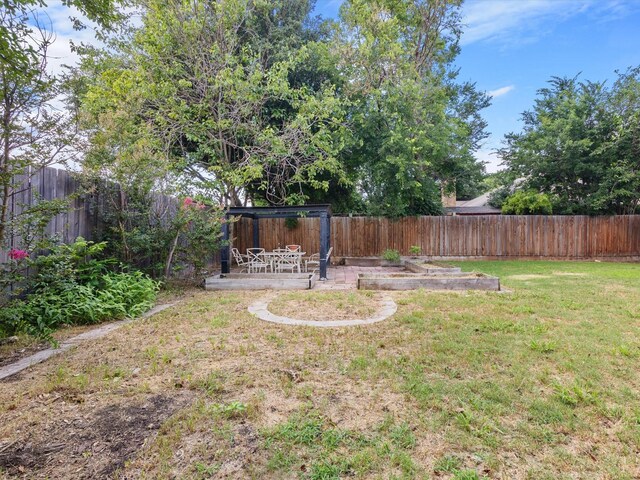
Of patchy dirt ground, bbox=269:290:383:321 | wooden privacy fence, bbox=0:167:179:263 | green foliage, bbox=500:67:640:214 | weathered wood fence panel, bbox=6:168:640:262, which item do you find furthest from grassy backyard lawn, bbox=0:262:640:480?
green foliage, bbox=500:67:640:214

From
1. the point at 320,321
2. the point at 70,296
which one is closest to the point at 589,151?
the point at 320,321

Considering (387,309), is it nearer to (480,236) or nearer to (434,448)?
(434,448)

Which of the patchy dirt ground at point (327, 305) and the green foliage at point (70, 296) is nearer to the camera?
the green foliage at point (70, 296)

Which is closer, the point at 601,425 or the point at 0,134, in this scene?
the point at 601,425

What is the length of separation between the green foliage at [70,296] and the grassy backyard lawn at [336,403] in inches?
34.3

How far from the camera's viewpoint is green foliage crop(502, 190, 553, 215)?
46.3ft

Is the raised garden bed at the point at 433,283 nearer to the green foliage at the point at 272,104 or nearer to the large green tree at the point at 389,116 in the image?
the green foliage at the point at 272,104

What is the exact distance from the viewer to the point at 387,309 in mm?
5285

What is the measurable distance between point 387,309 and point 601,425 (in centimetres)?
317

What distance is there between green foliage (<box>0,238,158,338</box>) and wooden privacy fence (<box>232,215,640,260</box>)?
826 centimetres

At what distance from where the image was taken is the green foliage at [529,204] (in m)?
14.1

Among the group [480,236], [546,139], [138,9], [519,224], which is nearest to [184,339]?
[138,9]

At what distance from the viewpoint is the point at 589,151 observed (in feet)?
47.3

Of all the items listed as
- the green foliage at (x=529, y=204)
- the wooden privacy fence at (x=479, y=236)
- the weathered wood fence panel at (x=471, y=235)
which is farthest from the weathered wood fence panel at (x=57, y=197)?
the green foliage at (x=529, y=204)
